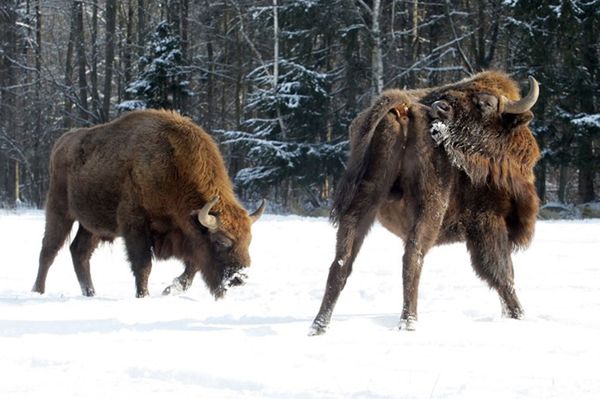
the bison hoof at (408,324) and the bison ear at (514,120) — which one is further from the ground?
the bison ear at (514,120)

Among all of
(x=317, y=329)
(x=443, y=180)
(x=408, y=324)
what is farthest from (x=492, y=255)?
(x=317, y=329)

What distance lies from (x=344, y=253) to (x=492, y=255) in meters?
1.62

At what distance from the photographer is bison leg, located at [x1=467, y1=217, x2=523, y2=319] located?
6707 millimetres

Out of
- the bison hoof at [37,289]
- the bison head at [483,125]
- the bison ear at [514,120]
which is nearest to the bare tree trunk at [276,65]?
the bison hoof at [37,289]

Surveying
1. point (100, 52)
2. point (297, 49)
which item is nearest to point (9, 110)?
point (100, 52)

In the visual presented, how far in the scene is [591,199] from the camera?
24812 millimetres

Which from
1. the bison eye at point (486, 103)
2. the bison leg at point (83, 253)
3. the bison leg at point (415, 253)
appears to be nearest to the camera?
the bison leg at point (415, 253)

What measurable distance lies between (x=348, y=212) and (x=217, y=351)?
1698 millimetres

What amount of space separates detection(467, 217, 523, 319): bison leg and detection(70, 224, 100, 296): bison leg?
219 inches

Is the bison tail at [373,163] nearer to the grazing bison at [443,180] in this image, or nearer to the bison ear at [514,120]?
the grazing bison at [443,180]

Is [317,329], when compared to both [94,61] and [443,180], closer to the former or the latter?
[443,180]

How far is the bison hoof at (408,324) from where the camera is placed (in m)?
5.57

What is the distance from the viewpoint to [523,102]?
6.56 meters

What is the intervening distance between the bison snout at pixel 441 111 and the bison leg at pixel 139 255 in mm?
4337
